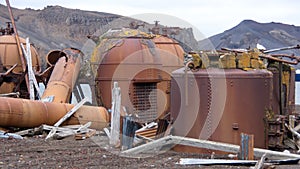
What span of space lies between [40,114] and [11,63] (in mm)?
4582

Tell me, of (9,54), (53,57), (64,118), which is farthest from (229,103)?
(9,54)

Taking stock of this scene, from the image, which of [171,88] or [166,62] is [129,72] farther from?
[171,88]

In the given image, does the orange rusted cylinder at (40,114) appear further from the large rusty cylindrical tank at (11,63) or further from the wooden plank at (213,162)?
the wooden plank at (213,162)

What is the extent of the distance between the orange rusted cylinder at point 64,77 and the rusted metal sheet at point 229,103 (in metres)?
4.45

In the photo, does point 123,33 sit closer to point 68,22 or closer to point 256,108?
point 256,108

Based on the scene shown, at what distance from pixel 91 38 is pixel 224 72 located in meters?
5.65

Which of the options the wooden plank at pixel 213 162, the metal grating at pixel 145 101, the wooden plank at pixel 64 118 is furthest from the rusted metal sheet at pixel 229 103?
the metal grating at pixel 145 101

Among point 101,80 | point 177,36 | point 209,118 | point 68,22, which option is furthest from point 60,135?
point 68,22

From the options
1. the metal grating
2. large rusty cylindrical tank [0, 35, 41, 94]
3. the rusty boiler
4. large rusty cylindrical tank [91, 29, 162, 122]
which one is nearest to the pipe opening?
large rusty cylindrical tank [0, 35, 41, 94]

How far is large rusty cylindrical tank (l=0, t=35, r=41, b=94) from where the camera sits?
43.7 ft

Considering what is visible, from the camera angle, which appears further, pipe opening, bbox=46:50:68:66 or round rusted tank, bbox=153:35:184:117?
pipe opening, bbox=46:50:68:66

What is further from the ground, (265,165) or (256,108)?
(256,108)

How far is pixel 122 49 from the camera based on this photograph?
11.1 m

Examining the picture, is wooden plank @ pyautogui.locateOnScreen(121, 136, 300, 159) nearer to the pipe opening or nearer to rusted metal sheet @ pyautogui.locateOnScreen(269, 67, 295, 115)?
rusted metal sheet @ pyautogui.locateOnScreen(269, 67, 295, 115)
